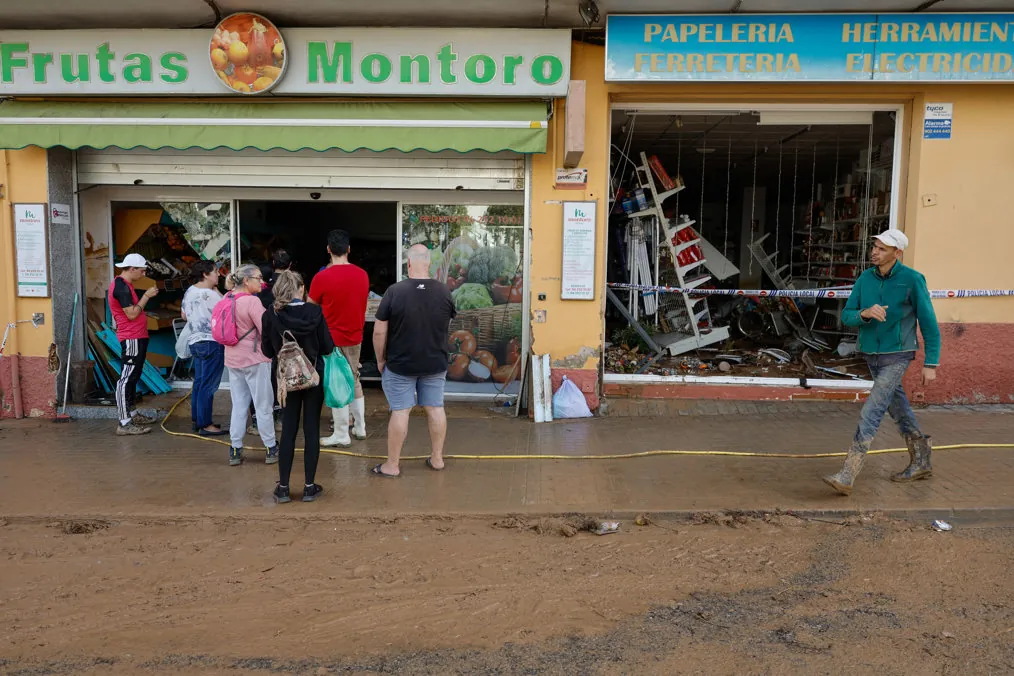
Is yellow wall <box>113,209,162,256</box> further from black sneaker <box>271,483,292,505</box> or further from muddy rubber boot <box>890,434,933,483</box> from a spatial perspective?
muddy rubber boot <box>890,434,933,483</box>

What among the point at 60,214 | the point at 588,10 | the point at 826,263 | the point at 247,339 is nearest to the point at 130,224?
the point at 60,214

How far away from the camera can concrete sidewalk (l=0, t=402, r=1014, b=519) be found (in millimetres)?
5188

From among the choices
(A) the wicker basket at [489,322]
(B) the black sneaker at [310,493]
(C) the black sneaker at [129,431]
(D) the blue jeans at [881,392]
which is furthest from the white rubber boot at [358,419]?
(D) the blue jeans at [881,392]

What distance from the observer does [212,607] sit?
381 cm

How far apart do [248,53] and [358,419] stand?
12.4 feet

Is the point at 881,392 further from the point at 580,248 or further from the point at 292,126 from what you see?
the point at 292,126

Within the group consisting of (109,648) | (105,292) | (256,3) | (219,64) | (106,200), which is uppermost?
(256,3)

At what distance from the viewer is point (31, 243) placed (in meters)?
7.88

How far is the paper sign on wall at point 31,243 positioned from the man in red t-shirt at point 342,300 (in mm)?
3479

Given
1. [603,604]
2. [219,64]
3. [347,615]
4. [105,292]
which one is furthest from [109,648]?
[105,292]

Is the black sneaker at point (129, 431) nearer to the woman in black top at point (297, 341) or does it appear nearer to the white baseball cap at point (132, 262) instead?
the white baseball cap at point (132, 262)

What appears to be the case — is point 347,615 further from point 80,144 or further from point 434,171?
point 80,144

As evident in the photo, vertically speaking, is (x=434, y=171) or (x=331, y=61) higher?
(x=331, y=61)

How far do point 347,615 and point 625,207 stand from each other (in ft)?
22.8
